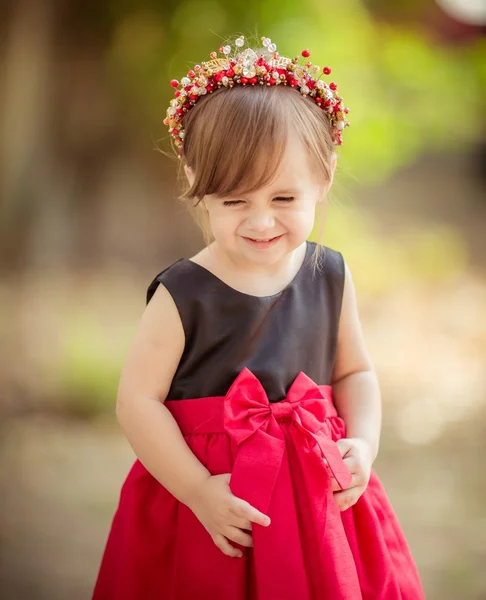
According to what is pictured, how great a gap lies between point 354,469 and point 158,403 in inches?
13.7

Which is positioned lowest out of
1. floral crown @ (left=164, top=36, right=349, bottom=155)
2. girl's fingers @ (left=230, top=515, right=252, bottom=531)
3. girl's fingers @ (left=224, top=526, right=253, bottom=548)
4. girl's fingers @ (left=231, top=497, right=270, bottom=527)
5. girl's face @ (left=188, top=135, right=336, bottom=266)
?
girl's fingers @ (left=224, top=526, right=253, bottom=548)

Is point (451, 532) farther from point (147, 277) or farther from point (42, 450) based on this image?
point (147, 277)

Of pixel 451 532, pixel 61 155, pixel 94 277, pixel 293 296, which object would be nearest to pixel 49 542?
pixel 451 532

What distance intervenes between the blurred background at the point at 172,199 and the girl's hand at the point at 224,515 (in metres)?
2.00

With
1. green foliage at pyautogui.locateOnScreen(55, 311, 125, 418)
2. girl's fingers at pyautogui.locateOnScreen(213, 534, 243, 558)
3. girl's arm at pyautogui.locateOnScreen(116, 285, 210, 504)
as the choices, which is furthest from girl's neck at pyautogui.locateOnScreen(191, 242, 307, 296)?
green foliage at pyautogui.locateOnScreen(55, 311, 125, 418)

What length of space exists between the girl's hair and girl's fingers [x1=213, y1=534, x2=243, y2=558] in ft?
1.82

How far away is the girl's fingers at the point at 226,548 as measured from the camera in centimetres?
122

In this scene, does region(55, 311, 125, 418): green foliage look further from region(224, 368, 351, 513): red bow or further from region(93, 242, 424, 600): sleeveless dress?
region(224, 368, 351, 513): red bow

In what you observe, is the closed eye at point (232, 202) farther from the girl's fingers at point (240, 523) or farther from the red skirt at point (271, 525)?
the girl's fingers at point (240, 523)

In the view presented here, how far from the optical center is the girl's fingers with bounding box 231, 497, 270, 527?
119cm

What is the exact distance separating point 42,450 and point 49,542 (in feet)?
2.76

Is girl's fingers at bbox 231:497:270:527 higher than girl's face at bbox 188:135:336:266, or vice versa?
girl's face at bbox 188:135:336:266

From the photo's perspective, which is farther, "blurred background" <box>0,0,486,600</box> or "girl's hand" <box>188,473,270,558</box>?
"blurred background" <box>0,0,486,600</box>

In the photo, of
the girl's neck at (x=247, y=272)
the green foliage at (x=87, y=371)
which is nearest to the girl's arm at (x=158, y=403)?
the girl's neck at (x=247, y=272)
